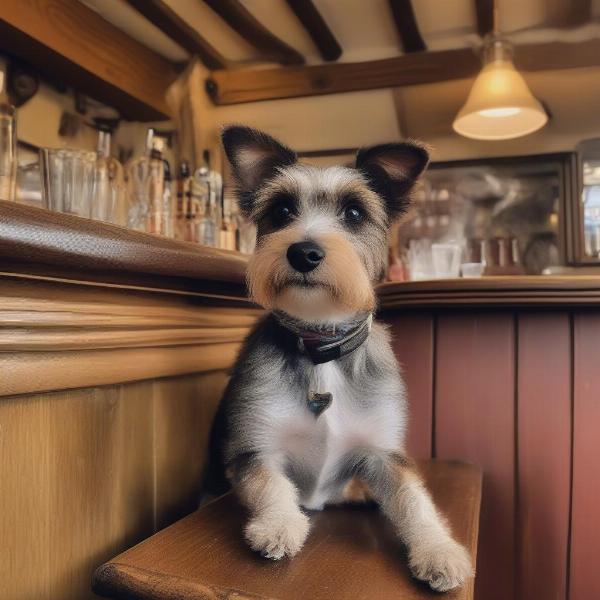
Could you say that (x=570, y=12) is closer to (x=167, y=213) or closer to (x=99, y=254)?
(x=167, y=213)

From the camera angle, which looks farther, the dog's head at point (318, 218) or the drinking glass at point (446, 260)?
the drinking glass at point (446, 260)

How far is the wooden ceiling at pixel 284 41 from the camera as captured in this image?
354 cm

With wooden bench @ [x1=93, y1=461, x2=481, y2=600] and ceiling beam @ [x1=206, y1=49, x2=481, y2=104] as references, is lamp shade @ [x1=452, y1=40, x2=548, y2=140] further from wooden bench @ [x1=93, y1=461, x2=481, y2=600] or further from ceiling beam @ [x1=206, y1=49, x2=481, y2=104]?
wooden bench @ [x1=93, y1=461, x2=481, y2=600]

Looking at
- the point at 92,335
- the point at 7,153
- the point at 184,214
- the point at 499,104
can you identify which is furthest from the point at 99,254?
the point at 499,104

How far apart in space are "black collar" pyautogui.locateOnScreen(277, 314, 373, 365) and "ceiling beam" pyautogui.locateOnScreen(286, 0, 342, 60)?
290cm

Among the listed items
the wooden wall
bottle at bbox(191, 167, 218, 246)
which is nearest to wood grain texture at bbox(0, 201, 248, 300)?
the wooden wall

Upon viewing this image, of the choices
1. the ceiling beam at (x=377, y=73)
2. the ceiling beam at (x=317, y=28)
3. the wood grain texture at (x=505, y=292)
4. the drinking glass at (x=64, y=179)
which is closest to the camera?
the wood grain texture at (x=505, y=292)

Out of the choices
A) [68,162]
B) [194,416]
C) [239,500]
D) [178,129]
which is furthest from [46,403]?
[178,129]

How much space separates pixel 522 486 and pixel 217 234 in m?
1.49

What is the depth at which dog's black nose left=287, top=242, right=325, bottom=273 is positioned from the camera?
1.10 meters

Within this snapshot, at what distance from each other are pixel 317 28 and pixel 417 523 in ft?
11.6

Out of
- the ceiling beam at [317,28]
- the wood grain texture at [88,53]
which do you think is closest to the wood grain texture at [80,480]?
the wood grain texture at [88,53]

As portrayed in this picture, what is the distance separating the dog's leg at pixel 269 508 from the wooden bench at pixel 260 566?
0.02 metres

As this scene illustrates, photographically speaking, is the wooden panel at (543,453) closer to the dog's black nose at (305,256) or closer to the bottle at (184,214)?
the dog's black nose at (305,256)
